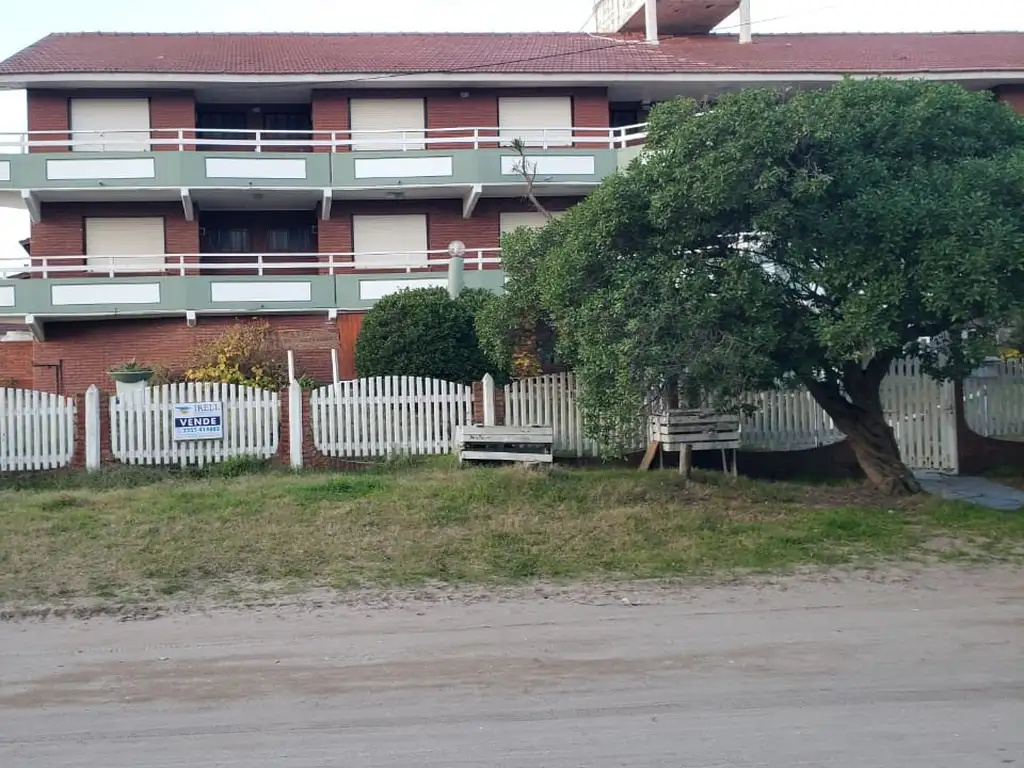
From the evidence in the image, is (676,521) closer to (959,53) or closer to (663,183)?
(663,183)

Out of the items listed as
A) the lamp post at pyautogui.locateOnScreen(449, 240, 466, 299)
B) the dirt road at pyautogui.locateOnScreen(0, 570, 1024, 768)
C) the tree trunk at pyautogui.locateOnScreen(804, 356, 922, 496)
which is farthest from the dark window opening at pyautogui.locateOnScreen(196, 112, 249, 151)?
the dirt road at pyautogui.locateOnScreen(0, 570, 1024, 768)

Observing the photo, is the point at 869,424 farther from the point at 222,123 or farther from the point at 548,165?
the point at 222,123

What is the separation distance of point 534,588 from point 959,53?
2286 centimetres

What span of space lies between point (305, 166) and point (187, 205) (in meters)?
2.75

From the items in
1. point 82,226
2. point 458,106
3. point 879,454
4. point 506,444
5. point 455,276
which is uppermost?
point 458,106

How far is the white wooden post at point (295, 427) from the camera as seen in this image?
51.2 feet

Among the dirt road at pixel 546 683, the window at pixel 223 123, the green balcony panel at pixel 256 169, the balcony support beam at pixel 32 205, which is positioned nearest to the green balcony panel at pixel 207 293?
the balcony support beam at pixel 32 205

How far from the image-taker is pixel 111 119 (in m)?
24.3

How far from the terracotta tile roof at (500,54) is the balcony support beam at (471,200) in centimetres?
295

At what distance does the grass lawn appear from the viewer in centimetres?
1034

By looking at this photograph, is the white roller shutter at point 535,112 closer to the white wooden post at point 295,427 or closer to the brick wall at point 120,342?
the brick wall at point 120,342

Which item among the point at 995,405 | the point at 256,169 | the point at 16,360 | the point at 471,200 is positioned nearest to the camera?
the point at 995,405

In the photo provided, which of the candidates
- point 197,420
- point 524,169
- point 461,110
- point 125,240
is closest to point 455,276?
point 524,169

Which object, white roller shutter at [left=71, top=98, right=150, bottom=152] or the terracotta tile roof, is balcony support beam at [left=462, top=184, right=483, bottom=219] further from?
white roller shutter at [left=71, top=98, right=150, bottom=152]
